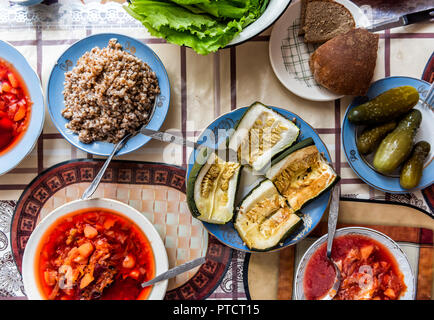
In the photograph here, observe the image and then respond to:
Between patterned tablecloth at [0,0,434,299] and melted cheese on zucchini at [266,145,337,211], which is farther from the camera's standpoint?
patterned tablecloth at [0,0,434,299]

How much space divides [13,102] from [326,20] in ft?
4.51

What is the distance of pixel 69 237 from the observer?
1.50 m

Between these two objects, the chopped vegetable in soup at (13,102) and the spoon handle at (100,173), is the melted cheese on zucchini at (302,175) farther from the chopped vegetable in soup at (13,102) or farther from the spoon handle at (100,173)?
the chopped vegetable in soup at (13,102)

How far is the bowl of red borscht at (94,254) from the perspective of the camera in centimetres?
147

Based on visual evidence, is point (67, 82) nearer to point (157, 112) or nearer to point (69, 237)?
point (157, 112)

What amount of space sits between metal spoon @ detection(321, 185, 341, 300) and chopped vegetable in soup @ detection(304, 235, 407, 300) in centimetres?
2

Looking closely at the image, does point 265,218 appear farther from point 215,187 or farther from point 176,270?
point 176,270

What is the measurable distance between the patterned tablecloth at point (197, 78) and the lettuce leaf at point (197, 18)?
0.24 metres

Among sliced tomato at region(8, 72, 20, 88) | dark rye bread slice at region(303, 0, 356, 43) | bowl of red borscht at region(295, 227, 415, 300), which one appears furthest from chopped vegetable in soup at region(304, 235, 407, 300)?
sliced tomato at region(8, 72, 20, 88)

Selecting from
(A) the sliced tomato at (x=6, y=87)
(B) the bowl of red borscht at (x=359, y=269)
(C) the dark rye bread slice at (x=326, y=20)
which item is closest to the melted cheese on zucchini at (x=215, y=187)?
(B) the bowl of red borscht at (x=359, y=269)

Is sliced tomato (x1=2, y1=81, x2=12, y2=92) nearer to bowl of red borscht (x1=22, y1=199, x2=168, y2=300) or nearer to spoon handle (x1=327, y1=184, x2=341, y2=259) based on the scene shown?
bowl of red borscht (x1=22, y1=199, x2=168, y2=300)

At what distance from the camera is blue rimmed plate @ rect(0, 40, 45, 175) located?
1.50 m

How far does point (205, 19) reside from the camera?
139 cm
